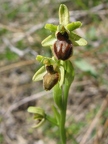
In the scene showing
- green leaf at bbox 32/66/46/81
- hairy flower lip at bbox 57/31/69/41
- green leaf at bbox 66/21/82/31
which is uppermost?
green leaf at bbox 66/21/82/31

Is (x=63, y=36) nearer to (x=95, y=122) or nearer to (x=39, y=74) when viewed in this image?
(x=39, y=74)

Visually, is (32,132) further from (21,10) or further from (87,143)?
(21,10)

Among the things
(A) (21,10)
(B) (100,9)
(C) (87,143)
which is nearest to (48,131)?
(C) (87,143)

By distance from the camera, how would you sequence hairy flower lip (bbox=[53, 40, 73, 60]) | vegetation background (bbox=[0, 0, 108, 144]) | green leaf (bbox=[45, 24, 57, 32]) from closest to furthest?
hairy flower lip (bbox=[53, 40, 73, 60]) < green leaf (bbox=[45, 24, 57, 32]) < vegetation background (bbox=[0, 0, 108, 144])

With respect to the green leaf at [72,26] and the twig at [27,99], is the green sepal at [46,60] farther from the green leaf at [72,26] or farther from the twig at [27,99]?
the twig at [27,99]

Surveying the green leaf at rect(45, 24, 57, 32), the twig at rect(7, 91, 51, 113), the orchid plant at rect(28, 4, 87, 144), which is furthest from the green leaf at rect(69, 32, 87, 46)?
the twig at rect(7, 91, 51, 113)

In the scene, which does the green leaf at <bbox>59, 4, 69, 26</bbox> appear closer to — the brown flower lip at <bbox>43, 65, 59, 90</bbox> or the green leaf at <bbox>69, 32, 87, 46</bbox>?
the green leaf at <bbox>69, 32, 87, 46</bbox>
